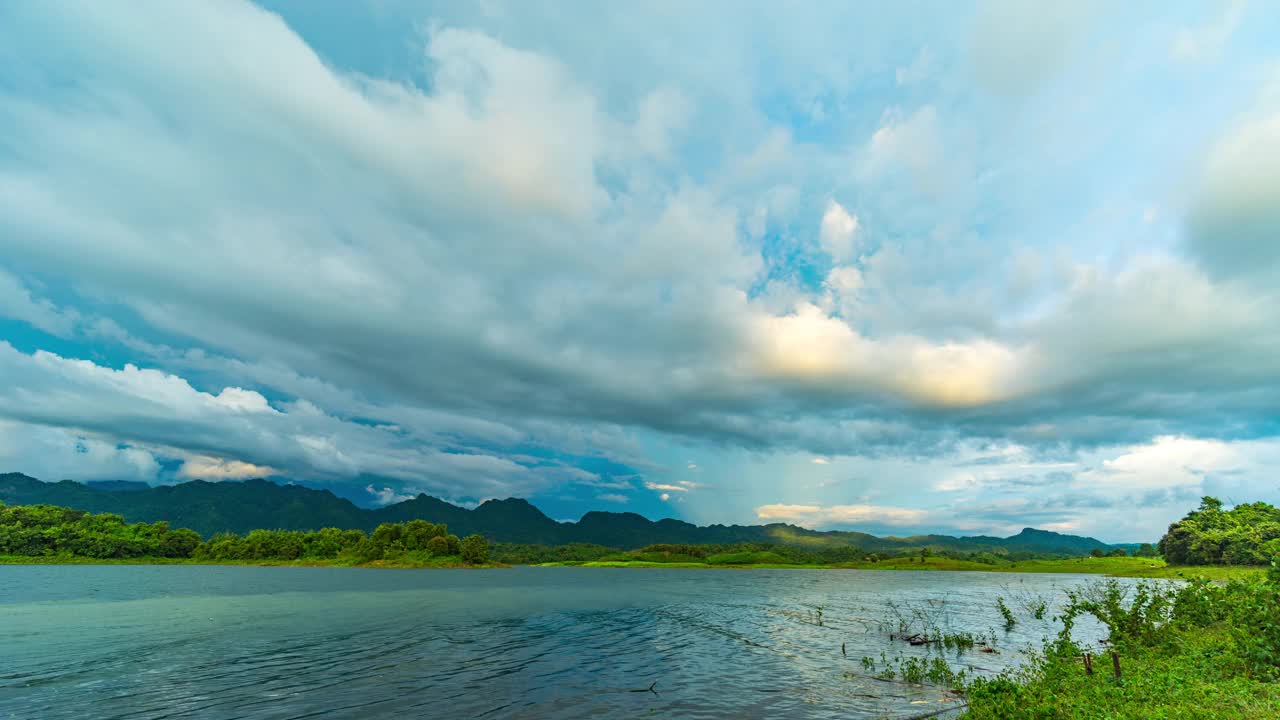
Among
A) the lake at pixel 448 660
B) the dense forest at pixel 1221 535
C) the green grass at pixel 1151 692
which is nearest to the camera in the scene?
the green grass at pixel 1151 692

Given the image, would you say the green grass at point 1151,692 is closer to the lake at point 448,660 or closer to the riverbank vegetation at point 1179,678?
the riverbank vegetation at point 1179,678

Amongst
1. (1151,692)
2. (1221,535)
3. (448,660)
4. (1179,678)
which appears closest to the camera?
(1151,692)

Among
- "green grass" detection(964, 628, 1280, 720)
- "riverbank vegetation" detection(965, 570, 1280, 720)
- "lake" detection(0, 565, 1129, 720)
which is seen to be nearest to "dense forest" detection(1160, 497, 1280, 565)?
"lake" detection(0, 565, 1129, 720)

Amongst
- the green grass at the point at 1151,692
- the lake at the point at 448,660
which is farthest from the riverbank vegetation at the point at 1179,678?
the lake at the point at 448,660

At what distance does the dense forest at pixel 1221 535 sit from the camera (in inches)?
5630

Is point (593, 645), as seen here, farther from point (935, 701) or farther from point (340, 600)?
point (340, 600)

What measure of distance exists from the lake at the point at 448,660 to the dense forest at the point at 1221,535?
13265 centimetres

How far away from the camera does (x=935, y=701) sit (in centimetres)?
2847

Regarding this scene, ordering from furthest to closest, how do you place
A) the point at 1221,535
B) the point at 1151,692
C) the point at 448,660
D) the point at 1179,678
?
1. the point at 1221,535
2. the point at 448,660
3. the point at 1179,678
4. the point at 1151,692

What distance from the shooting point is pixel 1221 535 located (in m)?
154

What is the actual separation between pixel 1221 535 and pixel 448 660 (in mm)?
218451

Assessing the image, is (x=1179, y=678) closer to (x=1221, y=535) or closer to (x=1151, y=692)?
(x=1151, y=692)

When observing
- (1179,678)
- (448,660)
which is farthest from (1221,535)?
(448,660)

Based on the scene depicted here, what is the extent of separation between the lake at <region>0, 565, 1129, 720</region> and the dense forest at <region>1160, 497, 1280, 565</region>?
132648 mm
